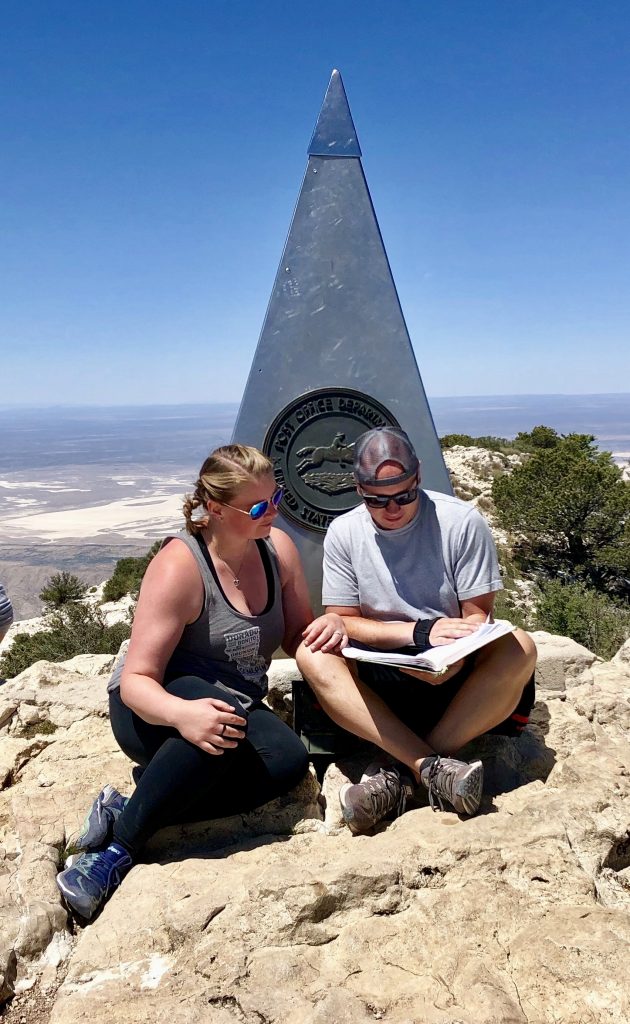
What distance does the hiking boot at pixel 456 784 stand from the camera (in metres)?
2.40

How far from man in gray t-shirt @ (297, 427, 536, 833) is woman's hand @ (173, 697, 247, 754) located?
0.45m

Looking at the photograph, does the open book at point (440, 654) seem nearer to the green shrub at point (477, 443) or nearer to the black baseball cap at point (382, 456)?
the black baseball cap at point (382, 456)

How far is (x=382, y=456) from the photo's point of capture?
107 inches

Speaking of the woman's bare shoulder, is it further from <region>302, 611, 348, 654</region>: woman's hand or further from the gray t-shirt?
the gray t-shirt

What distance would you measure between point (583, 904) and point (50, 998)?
4.91 ft

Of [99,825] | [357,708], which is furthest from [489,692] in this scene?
[99,825]

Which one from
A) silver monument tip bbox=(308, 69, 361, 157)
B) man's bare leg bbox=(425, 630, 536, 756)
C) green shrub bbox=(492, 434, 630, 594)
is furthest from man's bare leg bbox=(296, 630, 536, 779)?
green shrub bbox=(492, 434, 630, 594)

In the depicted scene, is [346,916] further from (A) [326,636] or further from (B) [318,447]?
(B) [318,447]

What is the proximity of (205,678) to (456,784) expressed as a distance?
914 mm

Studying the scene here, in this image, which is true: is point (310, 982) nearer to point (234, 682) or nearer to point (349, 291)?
point (234, 682)

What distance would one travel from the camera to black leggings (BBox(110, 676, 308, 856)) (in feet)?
7.78

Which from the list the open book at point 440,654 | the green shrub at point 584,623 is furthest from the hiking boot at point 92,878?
the green shrub at point 584,623

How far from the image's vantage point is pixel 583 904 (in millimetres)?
2074

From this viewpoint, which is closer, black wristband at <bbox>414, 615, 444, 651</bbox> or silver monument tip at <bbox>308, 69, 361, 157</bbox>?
black wristband at <bbox>414, 615, 444, 651</bbox>
